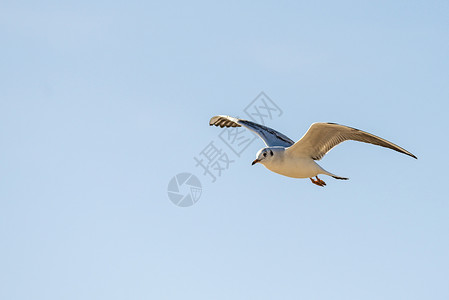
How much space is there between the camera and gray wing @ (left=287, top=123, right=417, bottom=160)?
698 inches

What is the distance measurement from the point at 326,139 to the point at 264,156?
4.89 feet

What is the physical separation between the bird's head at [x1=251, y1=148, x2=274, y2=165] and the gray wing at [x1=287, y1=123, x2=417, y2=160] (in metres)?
0.46

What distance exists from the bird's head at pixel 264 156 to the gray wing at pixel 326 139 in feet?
1.50

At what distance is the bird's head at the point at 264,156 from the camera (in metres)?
18.5

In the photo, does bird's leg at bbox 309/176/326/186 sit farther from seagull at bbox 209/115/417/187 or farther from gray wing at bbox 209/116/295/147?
gray wing at bbox 209/116/295/147

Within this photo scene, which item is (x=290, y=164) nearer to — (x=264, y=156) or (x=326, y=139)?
(x=264, y=156)

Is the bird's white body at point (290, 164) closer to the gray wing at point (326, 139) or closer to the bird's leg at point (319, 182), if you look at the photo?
the gray wing at point (326, 139)

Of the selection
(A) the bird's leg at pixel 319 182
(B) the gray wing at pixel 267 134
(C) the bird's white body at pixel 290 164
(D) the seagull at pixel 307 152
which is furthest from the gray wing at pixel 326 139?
(B) the gray wing at pixel 267 134

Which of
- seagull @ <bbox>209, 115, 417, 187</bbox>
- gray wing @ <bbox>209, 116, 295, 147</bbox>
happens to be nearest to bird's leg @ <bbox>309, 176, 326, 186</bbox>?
seagull @ <bbox>209, 115, 417, 187</bbox>

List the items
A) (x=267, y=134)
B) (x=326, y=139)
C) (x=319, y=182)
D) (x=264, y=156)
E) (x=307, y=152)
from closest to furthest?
(x=264, y=156), (x=326, y=139), (x=307, y=152), (x=319, y=182), (x=267, y=134)

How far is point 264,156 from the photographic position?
18531mm

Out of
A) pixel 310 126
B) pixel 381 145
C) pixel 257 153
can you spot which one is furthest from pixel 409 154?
pixel 257 153

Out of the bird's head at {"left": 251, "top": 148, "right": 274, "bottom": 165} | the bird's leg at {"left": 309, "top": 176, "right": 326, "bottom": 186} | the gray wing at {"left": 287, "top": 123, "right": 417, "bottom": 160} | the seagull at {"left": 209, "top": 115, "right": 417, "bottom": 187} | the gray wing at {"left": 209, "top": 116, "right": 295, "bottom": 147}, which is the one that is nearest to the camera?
the gray wing at {"left": 287, "top": 123, "right": 417, "bottom": 160}

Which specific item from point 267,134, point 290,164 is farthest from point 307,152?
point 267,134
